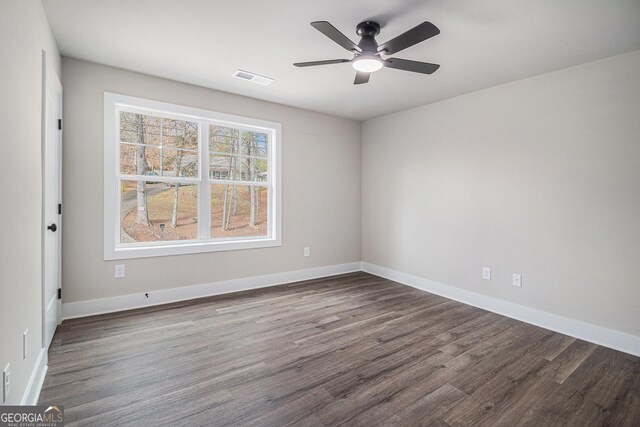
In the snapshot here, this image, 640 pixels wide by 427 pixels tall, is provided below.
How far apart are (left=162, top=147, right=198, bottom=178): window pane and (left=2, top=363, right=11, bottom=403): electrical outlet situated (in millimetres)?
2539

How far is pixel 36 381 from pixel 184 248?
192cm

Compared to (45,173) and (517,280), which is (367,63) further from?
(517,280)

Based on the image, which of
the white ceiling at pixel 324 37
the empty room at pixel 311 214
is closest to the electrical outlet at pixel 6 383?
the empty room at pixel 311 214

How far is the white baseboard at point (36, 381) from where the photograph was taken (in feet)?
5.73

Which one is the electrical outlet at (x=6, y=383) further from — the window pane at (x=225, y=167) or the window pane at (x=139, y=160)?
the window pane at (x=225, y=167)

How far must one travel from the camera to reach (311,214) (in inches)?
190

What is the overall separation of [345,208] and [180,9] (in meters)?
3.57

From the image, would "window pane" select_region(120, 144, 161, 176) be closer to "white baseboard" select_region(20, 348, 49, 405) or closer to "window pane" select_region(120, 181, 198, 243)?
"window pane" select_region(120, 181, 198, 243)

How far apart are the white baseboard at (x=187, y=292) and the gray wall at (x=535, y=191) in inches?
54.5

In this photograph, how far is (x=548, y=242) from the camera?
124 inches

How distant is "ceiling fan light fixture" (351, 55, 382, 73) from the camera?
91.7 inches

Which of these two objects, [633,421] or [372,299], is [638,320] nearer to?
[633,421]

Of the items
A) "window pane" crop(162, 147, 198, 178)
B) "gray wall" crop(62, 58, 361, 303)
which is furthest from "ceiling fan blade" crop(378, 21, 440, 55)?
"window pane" crop(162, 147, 198, 178)

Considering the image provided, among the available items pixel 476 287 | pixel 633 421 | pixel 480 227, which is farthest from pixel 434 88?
pixel 633 421
